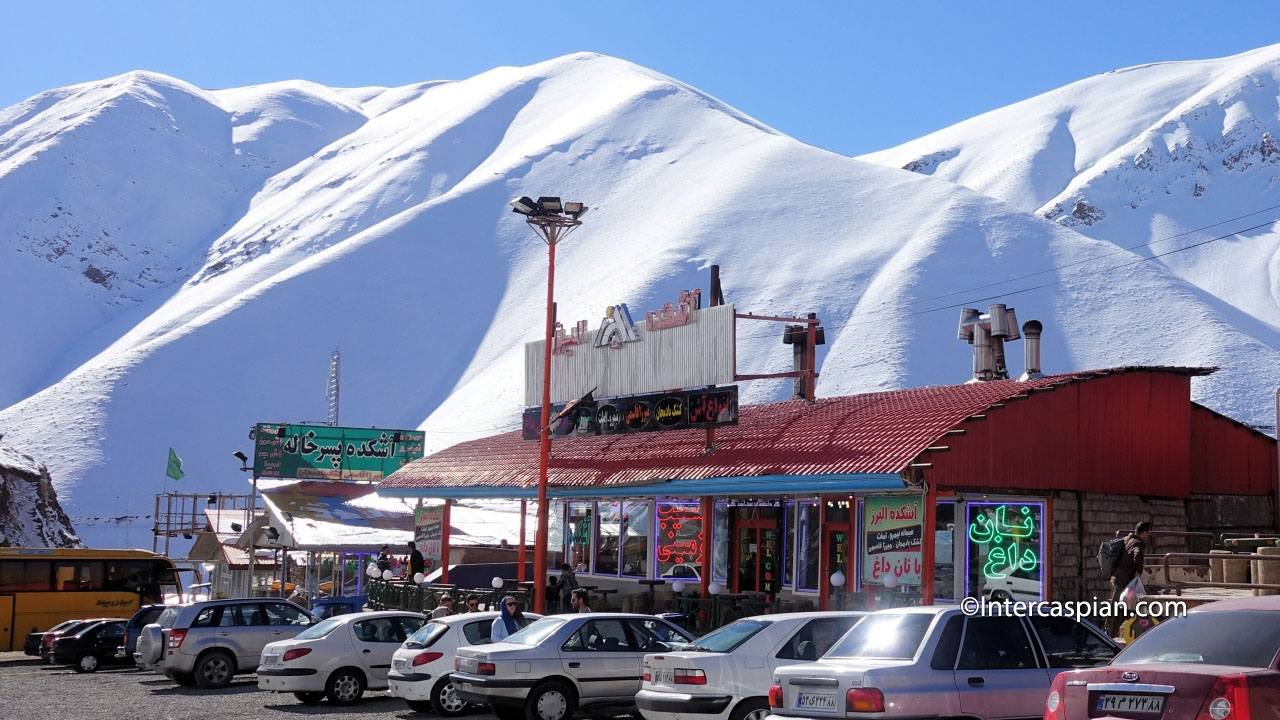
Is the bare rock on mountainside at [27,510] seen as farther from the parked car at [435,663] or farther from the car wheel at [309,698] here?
the parked car at [435,663]

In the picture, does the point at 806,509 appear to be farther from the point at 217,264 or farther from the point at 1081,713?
the point at 217,264

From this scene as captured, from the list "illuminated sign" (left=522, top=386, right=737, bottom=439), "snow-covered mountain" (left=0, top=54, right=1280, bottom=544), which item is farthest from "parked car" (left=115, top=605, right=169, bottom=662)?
"snow-covered mountain" (left=0, top=54, right=1280, bottom=544)

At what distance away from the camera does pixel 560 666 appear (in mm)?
16078

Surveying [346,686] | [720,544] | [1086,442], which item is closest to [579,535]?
[720,544]

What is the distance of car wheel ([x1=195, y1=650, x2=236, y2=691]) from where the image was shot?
900 inches

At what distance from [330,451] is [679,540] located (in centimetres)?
2890

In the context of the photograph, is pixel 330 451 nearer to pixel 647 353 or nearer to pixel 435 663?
pixel 647 353

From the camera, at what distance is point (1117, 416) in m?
22.6

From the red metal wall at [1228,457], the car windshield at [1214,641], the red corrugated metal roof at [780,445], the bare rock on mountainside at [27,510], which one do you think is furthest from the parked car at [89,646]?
the car windshield at [1214,641]

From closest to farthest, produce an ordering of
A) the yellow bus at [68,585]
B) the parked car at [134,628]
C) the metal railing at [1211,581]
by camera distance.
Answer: the metal railing at [1211,581] → the parked car at [134,628] → the yellow bus at [68,585]

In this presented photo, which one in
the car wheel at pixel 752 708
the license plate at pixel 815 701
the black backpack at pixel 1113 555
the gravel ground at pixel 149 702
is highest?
the black backpack at pixel 1113 555

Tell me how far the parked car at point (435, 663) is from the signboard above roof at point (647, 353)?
9.12 meters

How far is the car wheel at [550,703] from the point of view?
15875 millimetres

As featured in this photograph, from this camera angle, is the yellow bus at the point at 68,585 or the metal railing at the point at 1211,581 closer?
the metal railing at the point at 1211,581
